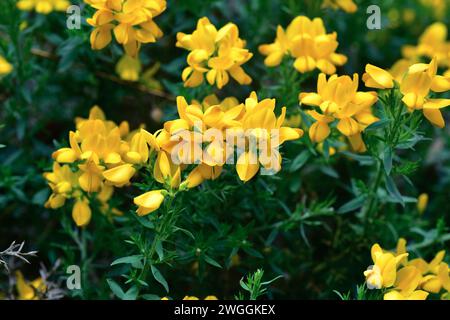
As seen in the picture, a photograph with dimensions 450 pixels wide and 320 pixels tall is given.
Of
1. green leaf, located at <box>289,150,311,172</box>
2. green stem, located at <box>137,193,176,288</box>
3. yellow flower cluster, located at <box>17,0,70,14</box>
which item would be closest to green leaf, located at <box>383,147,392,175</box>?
green leaf, located at <box>289,150,311,172</box>

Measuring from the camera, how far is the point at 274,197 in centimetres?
252

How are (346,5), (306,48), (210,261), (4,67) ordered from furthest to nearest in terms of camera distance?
(346,5) → (4,67) → (306,48) → (210,261)

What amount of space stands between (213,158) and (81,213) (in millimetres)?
582

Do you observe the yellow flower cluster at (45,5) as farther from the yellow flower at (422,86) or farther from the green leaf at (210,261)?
the yellow flower at (422,86)

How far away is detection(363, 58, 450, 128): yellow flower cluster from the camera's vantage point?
2074 mm

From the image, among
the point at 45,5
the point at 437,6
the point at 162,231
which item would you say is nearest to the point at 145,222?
the point at 162,231

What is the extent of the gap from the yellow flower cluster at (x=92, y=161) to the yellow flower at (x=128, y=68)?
20.7 inches

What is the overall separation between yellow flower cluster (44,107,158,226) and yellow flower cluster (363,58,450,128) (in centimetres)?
66

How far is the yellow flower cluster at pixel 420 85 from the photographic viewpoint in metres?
2.07

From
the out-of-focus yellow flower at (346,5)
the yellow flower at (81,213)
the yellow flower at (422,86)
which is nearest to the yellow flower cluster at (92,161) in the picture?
the yellow flower at (81,213)

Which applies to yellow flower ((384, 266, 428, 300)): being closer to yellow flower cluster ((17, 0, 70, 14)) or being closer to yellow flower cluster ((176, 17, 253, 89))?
yellow flower cluster ((176, 17, 253, 89))

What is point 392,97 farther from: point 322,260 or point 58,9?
point 58,9

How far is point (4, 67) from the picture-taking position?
268 centimetres

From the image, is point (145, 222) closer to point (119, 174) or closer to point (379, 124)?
point (119, 174)
